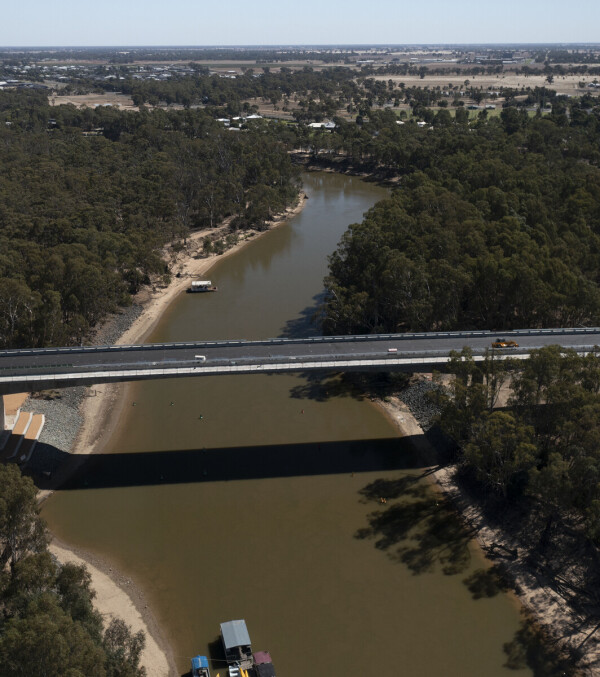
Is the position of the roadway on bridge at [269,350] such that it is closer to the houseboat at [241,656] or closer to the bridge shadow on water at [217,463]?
the bridge shadow on water at [217,463]

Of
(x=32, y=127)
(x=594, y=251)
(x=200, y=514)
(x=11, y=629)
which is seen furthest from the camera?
(x=32, y=127)

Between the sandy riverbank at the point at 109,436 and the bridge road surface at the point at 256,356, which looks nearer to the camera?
the sandy riverbank at the point at 109,436

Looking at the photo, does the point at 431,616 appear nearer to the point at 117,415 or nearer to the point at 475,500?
the point at 475,500

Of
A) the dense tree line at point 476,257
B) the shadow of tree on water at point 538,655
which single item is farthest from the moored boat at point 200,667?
the dense tree line at point 476,257

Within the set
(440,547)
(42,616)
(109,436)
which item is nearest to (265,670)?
(42,616)

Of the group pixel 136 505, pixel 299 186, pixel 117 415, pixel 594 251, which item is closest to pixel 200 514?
pixel 136 505

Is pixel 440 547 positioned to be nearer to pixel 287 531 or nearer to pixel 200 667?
pixel 287 531

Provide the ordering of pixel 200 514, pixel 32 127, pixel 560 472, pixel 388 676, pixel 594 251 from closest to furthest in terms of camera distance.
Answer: pixel 388 676 < pixel 560 472 < pixel 200 514 < pixel 594 251 < pixel 32 127
